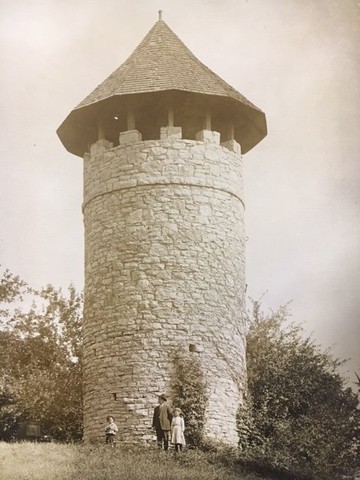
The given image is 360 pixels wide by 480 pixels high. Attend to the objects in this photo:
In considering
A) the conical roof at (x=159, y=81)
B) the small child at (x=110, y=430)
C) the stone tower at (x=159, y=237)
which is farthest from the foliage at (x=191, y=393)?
the conical roof at (x=159, y=81)

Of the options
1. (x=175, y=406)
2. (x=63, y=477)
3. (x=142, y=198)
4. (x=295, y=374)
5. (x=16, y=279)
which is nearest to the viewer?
(x=63, y=477)

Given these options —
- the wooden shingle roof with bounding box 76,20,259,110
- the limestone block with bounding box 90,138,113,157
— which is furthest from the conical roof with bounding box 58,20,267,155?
the limestone block with bounding box 90,138,113,157

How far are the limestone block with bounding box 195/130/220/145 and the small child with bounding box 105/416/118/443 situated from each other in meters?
7.12

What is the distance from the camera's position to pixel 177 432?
2070cm

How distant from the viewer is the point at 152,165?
24016 millimetres

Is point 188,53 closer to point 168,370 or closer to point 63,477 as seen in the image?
point 168,370

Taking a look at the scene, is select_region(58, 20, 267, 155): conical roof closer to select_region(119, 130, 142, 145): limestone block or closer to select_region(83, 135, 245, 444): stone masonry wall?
select_region(119, 130, 142, 145): limestone block

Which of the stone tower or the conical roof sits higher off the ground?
the conical roof

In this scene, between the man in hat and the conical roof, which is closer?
the man in hat

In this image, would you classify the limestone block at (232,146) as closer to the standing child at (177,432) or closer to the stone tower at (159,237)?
the stone tower at (159,237)

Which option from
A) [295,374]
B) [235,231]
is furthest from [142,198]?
[295,374]

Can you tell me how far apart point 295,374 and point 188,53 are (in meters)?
8.72

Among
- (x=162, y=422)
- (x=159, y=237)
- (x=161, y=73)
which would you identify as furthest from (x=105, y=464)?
(x=161, y=73)

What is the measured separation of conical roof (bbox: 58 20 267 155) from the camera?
24516 millimetres
